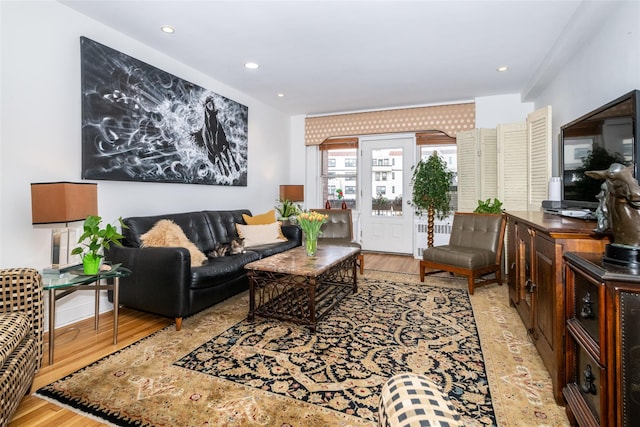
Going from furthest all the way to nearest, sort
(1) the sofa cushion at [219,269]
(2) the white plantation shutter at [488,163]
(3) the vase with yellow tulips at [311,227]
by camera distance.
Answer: (2) the white plantation shutter at [488,163] → (3) the vase with yellow tulips at [311,227] → (1) the sofa cushion at [219,269]

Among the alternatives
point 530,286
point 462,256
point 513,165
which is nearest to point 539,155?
point 513,165

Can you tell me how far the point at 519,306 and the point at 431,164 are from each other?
2738mm

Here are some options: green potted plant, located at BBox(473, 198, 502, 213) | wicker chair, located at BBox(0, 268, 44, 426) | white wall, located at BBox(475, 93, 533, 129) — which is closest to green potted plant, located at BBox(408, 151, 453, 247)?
→ green potted plant, located at BBox(473, 198, 502, 213)

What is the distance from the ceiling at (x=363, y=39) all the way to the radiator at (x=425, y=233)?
2.11 m

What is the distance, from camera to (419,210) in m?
5.59

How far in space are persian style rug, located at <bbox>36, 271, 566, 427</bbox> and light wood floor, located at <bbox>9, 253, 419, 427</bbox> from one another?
0.22ft

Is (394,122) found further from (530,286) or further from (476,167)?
(530,286)

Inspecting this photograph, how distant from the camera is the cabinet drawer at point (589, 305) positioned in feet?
3.98

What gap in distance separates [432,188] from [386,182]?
1134 millimetres

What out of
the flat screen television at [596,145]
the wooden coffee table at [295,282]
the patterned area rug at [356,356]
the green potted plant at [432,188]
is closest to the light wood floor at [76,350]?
the patterned area rug at [356,356]

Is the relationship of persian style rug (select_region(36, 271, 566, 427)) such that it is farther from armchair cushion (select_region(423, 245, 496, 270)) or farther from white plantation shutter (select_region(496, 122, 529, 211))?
white plantation shutter (select_region(496, 122, 529, 211))

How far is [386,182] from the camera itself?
19.5 ft

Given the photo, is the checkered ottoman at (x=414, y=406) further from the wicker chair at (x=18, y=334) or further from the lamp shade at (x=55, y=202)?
the lamp shade at (x=55, y=202)

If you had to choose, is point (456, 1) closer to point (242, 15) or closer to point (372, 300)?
point (242, 15)
